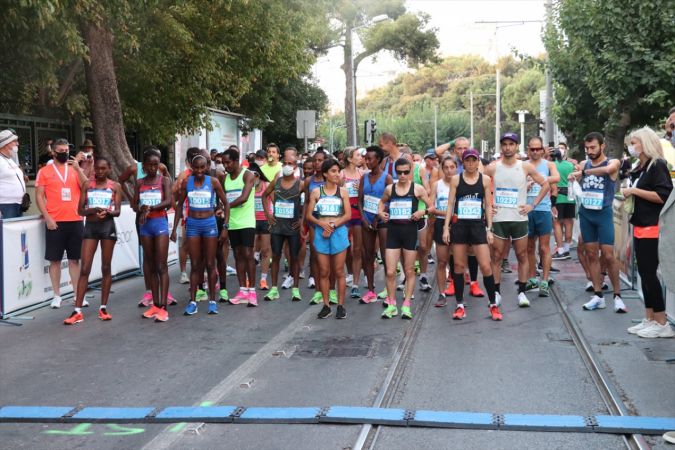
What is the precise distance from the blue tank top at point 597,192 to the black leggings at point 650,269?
1.54m

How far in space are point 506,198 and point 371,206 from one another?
1613 mm

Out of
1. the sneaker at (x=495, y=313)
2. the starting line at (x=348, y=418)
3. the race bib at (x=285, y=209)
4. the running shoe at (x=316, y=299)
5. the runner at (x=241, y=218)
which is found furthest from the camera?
the race bib at (x=285, y=209)

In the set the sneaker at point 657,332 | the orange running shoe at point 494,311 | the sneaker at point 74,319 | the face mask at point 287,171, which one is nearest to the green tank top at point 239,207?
the face mask at point 287,171

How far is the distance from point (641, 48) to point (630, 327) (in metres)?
12.6

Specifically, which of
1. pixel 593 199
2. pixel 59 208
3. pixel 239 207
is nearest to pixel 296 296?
pixel 239 207

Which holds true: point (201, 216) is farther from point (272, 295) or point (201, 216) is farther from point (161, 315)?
point (272, 295)

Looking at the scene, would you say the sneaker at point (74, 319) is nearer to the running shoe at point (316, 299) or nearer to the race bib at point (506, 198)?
the running shoe at point (316, 299)

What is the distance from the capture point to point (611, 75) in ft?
67.5

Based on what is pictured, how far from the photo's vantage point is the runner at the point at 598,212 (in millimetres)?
10320

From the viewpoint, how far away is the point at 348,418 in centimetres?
596

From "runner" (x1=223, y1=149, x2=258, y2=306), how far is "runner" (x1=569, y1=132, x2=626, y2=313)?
3997 millimetres

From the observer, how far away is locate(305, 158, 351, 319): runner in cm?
1006

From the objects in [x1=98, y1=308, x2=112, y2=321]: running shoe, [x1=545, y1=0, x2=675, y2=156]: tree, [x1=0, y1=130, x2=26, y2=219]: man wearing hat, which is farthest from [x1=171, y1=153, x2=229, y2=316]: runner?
[x1=545, y1=0, x2=675, y2=156]: tree

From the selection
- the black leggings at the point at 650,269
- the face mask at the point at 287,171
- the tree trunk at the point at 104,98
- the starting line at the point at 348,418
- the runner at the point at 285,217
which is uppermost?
the tree trunk at the point at 104,98
